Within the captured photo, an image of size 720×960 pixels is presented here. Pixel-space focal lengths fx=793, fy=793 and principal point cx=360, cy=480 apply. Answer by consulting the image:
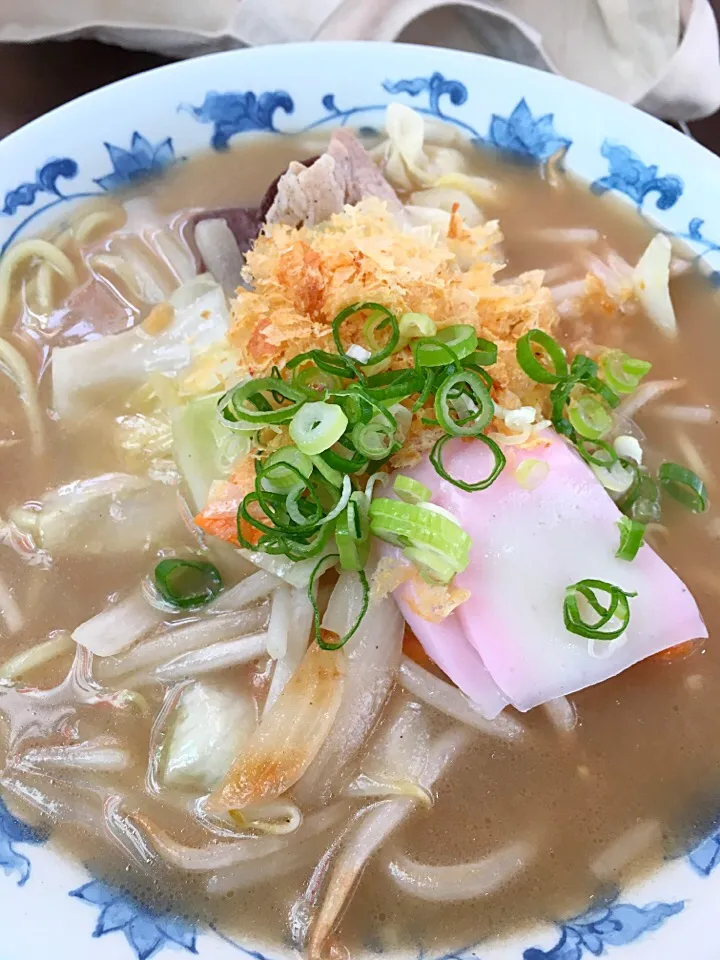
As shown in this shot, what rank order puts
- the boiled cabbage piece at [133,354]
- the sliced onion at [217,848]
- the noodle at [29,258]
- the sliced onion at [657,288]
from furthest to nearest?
the sliced onion at [657,288], the noodle at [29,258], the boiled cabbage piece at [133,354], the sliced onion at [217,848]

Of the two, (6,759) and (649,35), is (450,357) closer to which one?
(6,759)

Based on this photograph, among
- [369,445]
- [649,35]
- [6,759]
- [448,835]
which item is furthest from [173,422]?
[649,35]

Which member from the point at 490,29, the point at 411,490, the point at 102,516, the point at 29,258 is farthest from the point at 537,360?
the point at 490,29

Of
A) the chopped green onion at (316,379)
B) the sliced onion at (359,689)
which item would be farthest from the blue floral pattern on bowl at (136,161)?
the sliced onion at (359,689)

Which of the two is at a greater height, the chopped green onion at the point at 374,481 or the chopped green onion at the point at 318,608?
the chopped green onion at the point at 374,481

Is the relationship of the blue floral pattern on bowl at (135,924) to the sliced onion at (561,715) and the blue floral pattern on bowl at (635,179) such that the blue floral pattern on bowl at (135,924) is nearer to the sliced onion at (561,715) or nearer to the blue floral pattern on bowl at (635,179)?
the sliced onion at (561,715)
